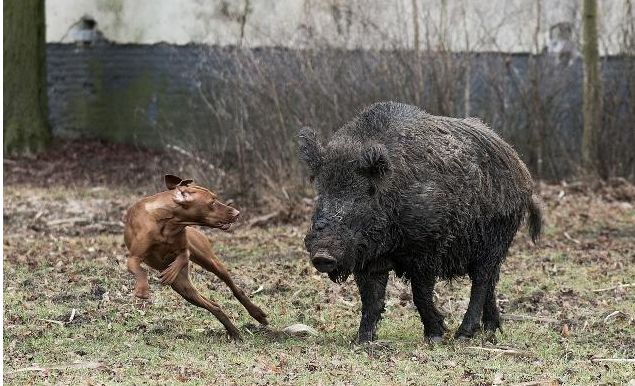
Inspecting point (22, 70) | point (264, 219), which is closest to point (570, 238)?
point (264, 219)

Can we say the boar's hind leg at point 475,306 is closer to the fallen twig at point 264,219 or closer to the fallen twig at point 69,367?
the fallen twig at point 69,367

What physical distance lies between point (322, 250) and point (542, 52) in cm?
1230

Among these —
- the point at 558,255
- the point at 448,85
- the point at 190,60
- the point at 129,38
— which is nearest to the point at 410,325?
the point at 558,255

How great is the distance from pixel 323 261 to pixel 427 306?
3.79 feet

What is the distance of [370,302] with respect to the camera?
842 centimetres

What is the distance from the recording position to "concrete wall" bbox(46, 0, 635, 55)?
17953 mm

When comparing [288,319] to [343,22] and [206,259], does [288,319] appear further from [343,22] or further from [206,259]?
[343,22]

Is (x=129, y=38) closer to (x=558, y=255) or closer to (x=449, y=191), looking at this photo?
(x=558, y=255)

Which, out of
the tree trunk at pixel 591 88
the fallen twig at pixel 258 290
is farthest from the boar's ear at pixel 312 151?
the tree trunk at pixel 591 88

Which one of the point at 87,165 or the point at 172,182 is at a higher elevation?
the point at 172,182

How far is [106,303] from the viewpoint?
9938 millimetres

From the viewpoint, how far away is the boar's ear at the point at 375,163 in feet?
26.2

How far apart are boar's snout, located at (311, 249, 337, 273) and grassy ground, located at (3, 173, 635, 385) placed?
1.90 ft

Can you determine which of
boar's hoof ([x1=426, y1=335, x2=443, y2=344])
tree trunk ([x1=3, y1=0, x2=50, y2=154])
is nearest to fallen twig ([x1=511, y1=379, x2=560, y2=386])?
boar's hoof ([x1=426, y1=335, x2=443, y2=344])
